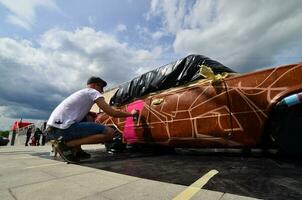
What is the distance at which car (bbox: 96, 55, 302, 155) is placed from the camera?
2354mm

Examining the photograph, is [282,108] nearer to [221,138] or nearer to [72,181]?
[221,138]

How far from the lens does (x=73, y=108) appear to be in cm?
323

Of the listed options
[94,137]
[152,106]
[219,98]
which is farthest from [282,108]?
[94,137]

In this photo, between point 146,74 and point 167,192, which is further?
point 146,74

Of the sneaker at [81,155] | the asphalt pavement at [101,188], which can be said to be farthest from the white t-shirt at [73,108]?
the asphalt pavement at [101,188]

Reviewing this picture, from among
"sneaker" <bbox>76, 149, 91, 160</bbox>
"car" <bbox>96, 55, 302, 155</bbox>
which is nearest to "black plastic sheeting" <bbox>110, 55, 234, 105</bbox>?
"car" <bbox>96, 55, 302, 155</bbox>

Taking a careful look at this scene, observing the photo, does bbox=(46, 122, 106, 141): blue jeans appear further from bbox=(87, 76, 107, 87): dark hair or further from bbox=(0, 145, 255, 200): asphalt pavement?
bbox=(0, 145, 255, 200): asphalt pavement

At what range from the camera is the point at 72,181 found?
192 cm

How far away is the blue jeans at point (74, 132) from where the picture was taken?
3133 mm

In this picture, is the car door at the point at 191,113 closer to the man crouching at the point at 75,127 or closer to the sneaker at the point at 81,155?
the man crouching at the point at 75,127

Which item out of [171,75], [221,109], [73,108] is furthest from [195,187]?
[171,75]

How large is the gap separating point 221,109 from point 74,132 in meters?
1.98

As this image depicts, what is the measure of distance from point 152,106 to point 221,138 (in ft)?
4.06

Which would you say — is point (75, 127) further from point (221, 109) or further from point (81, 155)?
point (221, 109)
